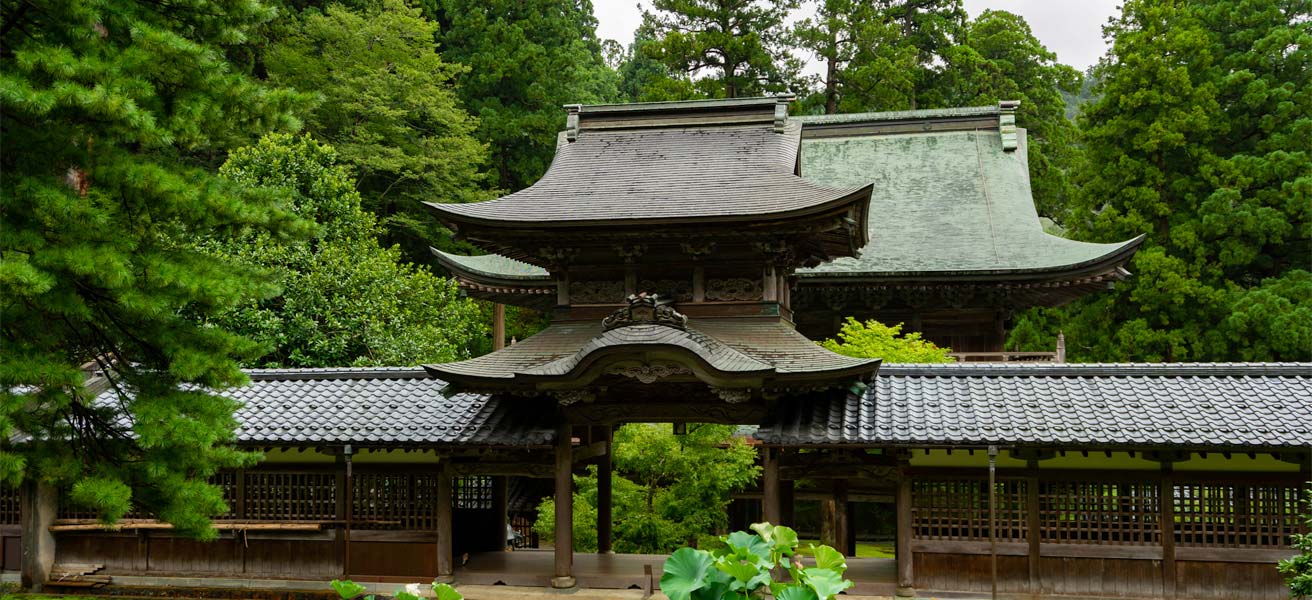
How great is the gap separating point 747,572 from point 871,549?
2014 centimetres

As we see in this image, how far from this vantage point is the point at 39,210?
8.32 m

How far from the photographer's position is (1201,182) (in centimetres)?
2361

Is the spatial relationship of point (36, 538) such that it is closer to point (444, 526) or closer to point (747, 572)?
point (444, 526)

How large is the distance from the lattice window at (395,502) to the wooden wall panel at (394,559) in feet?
0.80

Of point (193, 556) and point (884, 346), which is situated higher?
point (884, 346)

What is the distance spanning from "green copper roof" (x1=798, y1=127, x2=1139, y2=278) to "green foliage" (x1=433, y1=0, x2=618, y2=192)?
→ 33.1 feet

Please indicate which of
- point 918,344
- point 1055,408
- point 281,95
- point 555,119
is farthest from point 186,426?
point 555,119

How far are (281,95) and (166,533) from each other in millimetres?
7326

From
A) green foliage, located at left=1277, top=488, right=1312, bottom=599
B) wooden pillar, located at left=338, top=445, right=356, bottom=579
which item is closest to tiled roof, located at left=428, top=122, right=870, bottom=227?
wooden pillar, located at left=338, top=445, right=356, bottom=579

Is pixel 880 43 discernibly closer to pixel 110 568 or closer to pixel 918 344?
pixel 918 344

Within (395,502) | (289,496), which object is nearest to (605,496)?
(395,502)

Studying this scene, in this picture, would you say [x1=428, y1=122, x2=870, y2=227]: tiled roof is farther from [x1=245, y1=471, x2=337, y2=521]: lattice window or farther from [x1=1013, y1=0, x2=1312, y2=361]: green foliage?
[x1=1013, y1=0, x2=1312, y2=361]: green foliage

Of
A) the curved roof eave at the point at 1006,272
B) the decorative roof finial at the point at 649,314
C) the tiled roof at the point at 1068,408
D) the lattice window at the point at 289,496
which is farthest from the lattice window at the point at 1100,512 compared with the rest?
the lattice window at the point at 289,496

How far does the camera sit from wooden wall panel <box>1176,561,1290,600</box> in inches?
448
